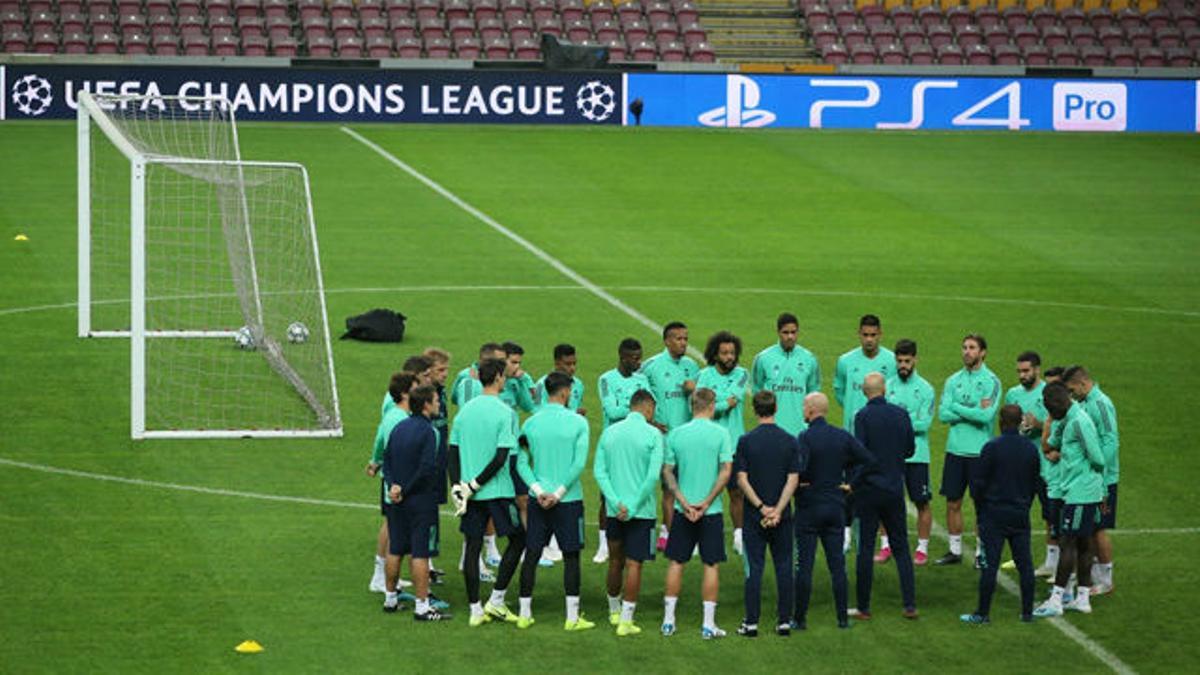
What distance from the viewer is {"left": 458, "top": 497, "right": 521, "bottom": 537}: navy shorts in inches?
572

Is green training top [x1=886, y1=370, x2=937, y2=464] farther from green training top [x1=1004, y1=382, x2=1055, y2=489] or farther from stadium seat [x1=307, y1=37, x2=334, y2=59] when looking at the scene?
stadium seat [x1=307, y1=37, x2=334, y2=59]

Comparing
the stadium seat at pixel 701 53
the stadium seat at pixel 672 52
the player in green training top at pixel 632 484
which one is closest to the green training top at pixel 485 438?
the player in green training top at pixel 632 484

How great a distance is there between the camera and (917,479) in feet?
53.9

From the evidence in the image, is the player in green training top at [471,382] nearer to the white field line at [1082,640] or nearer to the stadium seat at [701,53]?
the white field line at [1082,640]

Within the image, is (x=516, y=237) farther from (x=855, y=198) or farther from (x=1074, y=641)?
(x=1074, y=641)

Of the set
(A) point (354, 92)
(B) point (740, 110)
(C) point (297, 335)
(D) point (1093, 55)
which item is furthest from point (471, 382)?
(D) point (1093, 55)

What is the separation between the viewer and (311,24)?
46719 millimetres

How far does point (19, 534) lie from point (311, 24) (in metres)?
31.5

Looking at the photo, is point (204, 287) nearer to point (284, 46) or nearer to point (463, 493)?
point (463, 493)

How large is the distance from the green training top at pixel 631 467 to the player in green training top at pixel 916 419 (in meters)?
2.92

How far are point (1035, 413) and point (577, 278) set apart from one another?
14.0 metres

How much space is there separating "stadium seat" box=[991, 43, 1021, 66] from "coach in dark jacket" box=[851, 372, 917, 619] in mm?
35944

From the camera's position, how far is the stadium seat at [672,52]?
48094mm

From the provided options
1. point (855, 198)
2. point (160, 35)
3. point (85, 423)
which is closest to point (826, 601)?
point (85, 423)
